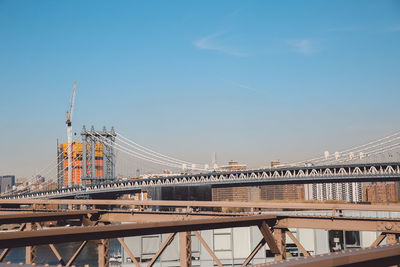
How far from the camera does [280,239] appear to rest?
12438 mm

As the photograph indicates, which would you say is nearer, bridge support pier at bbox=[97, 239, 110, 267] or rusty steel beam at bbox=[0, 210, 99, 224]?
rusty steel beam at bbox=[0, 210, 99, 224]

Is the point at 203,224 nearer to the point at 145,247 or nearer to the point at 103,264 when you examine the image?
the point at 103,264

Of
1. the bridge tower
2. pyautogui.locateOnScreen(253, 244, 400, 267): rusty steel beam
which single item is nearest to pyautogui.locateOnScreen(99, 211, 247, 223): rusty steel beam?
pyautogui.locateOnScreen(253, 244, 400, 267): rusty steel beam

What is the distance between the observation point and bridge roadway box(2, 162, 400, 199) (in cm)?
10845

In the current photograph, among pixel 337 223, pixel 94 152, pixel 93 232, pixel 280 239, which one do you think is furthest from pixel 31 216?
pixel 94 152

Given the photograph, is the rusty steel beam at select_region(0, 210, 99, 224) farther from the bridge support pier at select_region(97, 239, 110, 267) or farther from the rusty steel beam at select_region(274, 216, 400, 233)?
the rusty steel beam at select_region(274, 216, 400, 233)

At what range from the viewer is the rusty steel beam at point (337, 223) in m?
11.6

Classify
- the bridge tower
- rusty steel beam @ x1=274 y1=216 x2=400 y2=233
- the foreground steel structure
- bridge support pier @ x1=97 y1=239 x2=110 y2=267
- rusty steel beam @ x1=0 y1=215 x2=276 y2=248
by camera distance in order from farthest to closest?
the bridge tower → bridge support pier @ x1=97 y1=239 x2=110 y2=267 → rusty steel beam @ x1=274 y1=216 x2=400 y2=233 → rusty steel beam @ x1=0 y1=215 x2=276 y2=248 → the foreground steel structure

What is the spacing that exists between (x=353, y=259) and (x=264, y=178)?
119 m

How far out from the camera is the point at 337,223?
12234 mm

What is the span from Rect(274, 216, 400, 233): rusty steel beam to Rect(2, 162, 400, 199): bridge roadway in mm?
96559

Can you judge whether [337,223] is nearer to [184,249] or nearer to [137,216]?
[184,249]

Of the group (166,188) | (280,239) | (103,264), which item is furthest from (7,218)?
(166,188)

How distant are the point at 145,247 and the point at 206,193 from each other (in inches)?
2901
